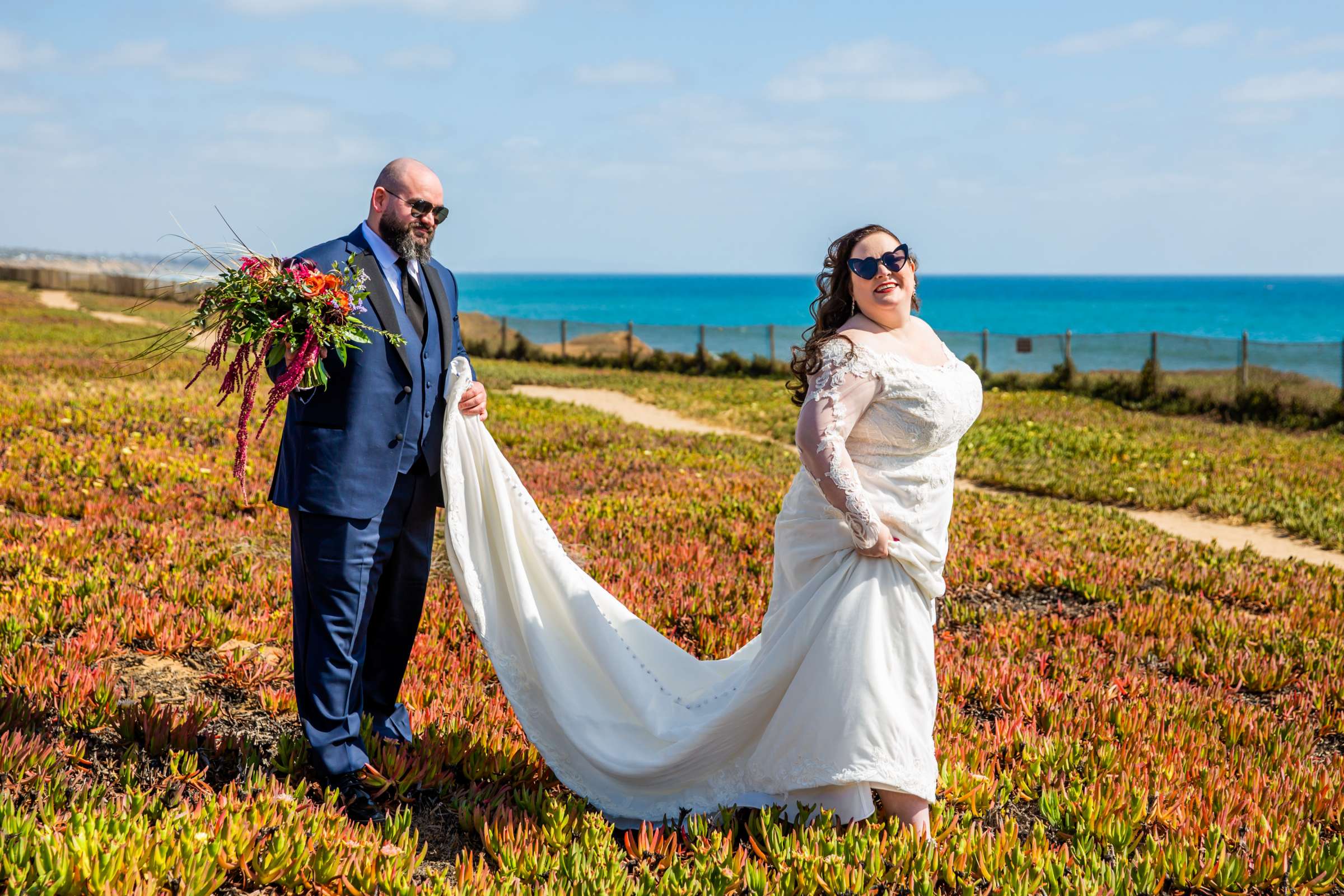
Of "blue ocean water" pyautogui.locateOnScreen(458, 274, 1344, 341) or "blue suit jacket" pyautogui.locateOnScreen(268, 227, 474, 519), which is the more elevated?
"blue ocean water" pyautogui.locateOnScreen(458, 274, 1344, 341)

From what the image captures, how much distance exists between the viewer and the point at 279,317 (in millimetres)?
3871

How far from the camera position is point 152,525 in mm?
7852

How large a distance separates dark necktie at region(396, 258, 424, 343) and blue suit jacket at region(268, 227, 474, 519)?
8 centimetres

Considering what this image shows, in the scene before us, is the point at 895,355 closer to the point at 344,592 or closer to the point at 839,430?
the point at 839,430

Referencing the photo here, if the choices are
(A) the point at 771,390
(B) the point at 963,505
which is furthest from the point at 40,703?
(A) the point at 771,390

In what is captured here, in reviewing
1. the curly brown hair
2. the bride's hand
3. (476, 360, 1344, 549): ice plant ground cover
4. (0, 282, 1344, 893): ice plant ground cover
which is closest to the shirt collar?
the curly brown hair

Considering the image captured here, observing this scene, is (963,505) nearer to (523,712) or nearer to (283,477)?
(523,712)

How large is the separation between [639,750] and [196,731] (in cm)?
189

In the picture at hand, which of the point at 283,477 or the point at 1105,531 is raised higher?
the point at 283,477

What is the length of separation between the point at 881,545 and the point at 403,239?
224 centimetres

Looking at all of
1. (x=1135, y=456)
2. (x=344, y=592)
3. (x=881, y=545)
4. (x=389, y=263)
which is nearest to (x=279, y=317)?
(x=389, y=263)

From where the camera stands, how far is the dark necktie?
4.30 meters

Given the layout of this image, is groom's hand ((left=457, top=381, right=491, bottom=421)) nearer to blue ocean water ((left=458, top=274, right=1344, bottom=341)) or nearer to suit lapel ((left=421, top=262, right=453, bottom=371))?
suit lapel ((left=421, top=262, right=453, bottom=371))

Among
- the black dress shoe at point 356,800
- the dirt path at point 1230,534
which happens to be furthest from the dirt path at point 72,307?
the black dress shoe at point 356,800
